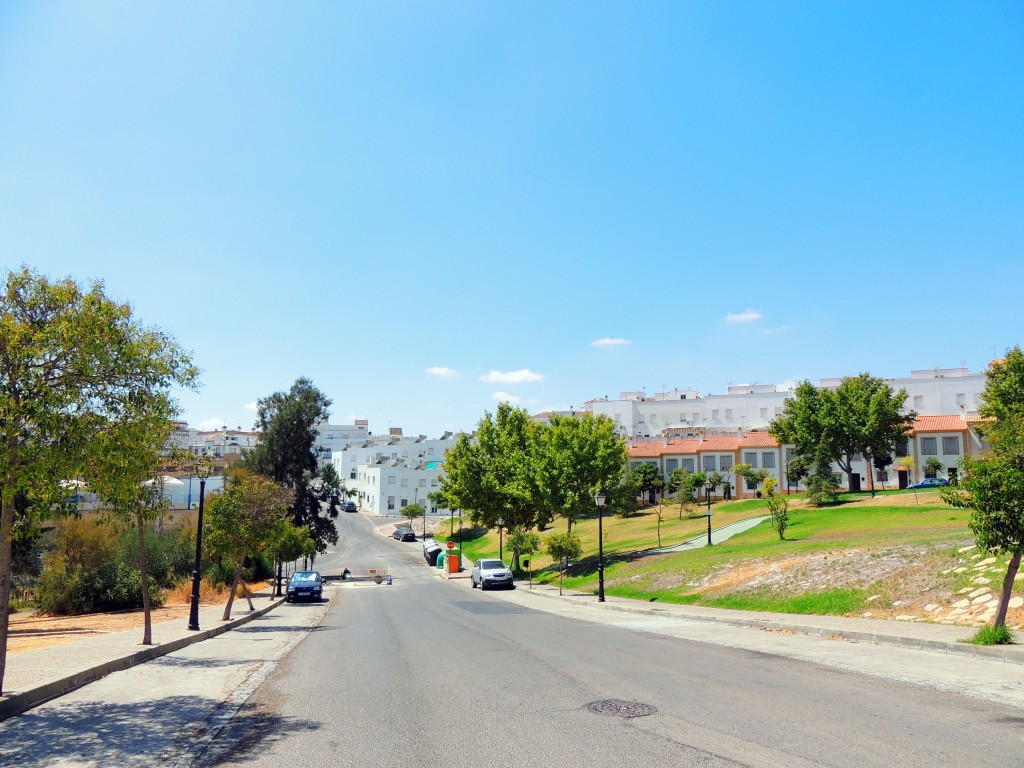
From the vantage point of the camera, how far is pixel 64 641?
17.2 m

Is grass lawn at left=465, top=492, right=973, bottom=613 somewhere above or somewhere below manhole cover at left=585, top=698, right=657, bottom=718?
below

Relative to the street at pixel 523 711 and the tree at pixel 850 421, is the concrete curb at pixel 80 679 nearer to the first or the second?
the street at pixel 523 711

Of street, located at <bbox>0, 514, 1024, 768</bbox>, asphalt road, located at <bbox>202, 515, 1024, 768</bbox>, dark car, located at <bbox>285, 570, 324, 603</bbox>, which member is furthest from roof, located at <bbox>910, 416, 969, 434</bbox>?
asphalt road, located at <bbox>202, 515, 1024, 768</bbox>

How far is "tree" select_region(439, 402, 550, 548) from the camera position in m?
51.6

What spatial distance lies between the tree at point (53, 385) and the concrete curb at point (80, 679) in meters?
0.47

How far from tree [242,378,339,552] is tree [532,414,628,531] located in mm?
22764

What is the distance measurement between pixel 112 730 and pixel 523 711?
4737 mm

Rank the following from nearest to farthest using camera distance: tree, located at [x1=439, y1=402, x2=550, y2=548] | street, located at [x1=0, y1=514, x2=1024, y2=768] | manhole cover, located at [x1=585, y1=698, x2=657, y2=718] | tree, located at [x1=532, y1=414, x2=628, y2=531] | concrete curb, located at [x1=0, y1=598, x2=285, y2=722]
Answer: street, located at [x1=0, y1=514, x2=1024, y2=768]
manhole cover, located at [x1=585, y1=698, x2=657, y2=718]
concrete curb, located at [x1=0, y1=598, x2=285, y2=722]
tree, located at [x1=532, y1=414, x2=628, y2=531]
tree, located at [x1=439, y1=402, x2=550, y2=548]

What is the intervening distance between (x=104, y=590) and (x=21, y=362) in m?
24.5

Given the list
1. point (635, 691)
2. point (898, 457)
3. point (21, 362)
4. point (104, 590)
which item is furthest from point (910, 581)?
point (898, 457)

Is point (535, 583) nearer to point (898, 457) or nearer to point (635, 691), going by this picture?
point (635, 691)

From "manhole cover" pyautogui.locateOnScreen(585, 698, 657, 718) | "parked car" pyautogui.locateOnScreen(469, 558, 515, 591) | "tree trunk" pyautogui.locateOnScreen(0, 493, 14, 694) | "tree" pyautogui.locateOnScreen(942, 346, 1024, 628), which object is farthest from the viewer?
"parked car" pyautogui.locateOnScreen(469, 558, 515, 591)

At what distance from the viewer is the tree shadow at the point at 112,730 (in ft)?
23.4

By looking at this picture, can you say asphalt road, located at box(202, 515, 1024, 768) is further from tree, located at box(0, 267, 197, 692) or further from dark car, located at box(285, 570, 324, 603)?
dark car, located at box(285, 570, 324, 603)
